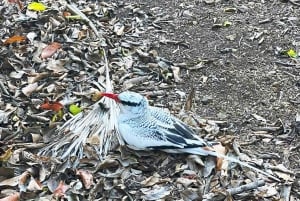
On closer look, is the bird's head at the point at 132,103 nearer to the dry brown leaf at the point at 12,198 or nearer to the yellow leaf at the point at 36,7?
the dry brown leaf at the point at 12,198

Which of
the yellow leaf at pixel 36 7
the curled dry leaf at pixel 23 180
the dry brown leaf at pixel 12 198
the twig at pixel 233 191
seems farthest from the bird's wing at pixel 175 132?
the yellow leaf at pixel 36 7

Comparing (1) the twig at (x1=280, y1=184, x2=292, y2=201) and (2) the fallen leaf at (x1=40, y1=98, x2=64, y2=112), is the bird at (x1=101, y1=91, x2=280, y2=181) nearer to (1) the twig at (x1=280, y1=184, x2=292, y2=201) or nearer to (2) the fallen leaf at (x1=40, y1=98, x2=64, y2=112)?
(1) the twig at (x1=280, y1=184, x2=292, y2=201)

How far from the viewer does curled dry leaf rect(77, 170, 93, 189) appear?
13.4ft

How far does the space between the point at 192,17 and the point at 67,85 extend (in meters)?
1.87

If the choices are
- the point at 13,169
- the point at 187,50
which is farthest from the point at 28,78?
the point at 187,50

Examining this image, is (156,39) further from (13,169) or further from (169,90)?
(13,169)

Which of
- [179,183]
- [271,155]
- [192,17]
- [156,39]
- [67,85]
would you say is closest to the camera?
[179,183]

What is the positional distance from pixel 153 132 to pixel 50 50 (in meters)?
1.61

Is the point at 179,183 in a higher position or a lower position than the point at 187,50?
lower

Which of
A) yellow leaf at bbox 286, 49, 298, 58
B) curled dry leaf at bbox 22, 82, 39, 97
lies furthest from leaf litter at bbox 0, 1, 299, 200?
yellow leaf at bbox 286, 49, 298, 58

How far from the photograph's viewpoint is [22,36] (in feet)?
18.3

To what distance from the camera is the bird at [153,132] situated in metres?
4.23

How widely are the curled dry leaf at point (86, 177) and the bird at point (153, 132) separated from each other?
0.37m

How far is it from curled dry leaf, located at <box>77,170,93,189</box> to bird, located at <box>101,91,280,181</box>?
0.37m
